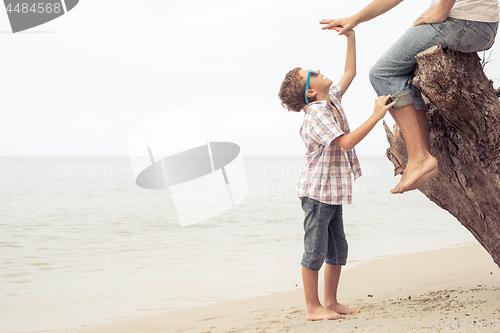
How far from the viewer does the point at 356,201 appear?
1525cm

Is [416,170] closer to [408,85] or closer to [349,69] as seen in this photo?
[408,85]

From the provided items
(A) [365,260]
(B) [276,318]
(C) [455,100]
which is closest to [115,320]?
(B) [276,318]

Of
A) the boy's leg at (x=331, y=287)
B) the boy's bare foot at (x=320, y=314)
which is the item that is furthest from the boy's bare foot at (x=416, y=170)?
the boy's bare foot at (x=320, y=314)

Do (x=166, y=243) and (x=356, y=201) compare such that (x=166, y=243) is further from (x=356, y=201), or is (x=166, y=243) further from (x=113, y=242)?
(x=356, y=201)

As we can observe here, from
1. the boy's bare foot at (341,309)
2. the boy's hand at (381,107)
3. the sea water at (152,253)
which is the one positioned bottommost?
the sea water at (152,253)

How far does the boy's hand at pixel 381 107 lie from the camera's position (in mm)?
2562

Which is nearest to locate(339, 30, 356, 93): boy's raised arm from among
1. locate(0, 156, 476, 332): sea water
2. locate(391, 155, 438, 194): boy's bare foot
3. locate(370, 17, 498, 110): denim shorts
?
locate(370, 17, 498, 110): denim shorts

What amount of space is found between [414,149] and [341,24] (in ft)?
3.23

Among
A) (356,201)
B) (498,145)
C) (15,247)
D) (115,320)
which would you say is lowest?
(356,201)

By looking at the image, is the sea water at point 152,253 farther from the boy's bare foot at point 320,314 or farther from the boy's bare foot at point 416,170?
the boy's bare foot at point 416,170

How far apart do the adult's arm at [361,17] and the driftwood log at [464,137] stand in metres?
0.44

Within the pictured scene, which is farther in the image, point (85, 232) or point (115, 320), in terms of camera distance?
point (85, 232)

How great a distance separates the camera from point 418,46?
2.46 m

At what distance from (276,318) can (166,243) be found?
4705mm
